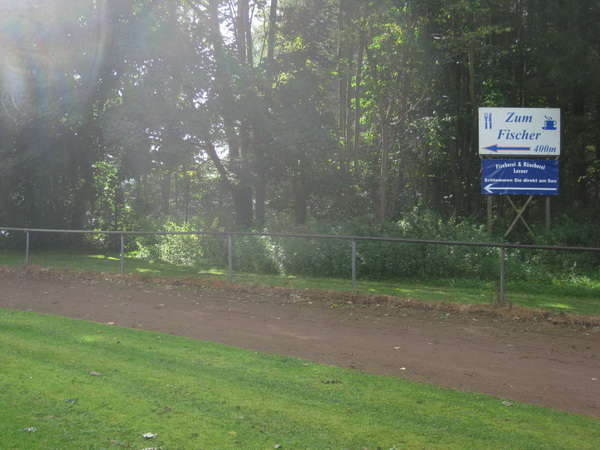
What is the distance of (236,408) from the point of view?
5836 mm

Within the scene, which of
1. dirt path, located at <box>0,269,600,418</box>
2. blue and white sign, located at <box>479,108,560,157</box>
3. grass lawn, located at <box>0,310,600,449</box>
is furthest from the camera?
blue and white sign, located at <box>479,108,560,157</box>

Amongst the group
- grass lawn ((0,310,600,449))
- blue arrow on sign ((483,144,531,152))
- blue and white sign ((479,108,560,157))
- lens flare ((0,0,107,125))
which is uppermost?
lens flare ((0,0,107,125))

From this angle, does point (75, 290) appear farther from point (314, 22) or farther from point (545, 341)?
point (314, 22)

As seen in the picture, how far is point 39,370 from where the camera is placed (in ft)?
22.7

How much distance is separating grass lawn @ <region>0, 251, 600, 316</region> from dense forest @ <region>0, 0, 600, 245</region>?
17.5 ft

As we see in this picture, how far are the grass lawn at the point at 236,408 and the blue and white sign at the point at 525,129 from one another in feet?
54.0

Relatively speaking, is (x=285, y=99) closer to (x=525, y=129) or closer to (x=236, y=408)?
(x=525, y=129)

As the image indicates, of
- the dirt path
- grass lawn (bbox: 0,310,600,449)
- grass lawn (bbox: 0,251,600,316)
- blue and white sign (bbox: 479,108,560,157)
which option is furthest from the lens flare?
grass lawn (bbox: 0,310,600,449)

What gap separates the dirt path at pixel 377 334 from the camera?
7.36 m

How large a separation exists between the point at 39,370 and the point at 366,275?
38.2 feet

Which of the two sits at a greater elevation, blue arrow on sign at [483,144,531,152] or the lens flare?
the lens flare

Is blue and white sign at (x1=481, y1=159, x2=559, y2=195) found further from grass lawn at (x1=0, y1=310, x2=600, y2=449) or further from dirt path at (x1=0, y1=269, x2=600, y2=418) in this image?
grass lawn at (x1=0, y1=310, x2=600, y2=449)

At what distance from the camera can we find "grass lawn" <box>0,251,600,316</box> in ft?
43.4

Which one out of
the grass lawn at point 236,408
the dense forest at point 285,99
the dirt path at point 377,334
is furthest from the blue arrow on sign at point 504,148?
the grass lawn at point 236,408
